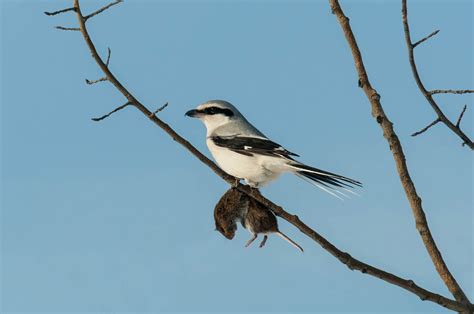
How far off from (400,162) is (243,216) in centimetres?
183

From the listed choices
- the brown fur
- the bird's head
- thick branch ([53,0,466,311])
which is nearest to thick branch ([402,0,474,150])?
thick branch ([53,0,466,311])

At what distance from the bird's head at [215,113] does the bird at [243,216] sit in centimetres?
216

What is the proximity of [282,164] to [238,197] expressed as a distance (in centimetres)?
95

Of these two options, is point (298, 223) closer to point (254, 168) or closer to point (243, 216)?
point (243, 216)

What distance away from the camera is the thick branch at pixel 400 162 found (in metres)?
4.58

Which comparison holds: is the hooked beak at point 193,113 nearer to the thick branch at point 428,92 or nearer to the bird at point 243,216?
A: the bird at point 243,216

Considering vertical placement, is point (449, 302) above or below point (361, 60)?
below

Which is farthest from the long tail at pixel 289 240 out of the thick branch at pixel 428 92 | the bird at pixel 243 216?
the thick branch at pixel 428 92

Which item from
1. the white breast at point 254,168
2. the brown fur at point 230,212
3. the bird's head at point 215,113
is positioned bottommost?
the brown fur at point 230,212

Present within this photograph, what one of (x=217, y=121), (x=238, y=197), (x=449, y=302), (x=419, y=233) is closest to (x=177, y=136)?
(x=238, y=197)

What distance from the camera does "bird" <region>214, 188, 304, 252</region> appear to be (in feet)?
19.6

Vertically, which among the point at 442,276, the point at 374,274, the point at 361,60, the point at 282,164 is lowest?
the point at 374,274

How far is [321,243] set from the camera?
182 inches

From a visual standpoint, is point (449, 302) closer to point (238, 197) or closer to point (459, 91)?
point (459, 91)
